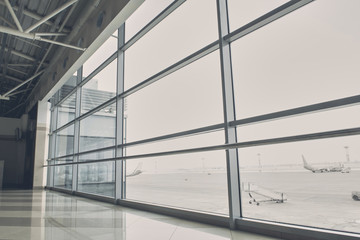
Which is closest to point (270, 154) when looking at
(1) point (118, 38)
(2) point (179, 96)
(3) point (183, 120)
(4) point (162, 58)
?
(3) point (183, 120)

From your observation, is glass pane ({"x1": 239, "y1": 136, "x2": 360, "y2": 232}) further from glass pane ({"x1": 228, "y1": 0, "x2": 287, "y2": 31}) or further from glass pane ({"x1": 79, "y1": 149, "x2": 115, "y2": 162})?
glass pane ({"x1": 79, "y1": 149, "x2": 115, "y2": 162})

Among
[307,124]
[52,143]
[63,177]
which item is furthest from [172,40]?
[52,143]

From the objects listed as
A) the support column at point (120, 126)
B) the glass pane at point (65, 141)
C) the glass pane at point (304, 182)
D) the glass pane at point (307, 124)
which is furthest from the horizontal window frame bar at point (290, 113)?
the glass pane at point (65, 141)

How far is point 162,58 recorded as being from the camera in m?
4.84

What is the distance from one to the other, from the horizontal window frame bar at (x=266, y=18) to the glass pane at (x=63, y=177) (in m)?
6.95

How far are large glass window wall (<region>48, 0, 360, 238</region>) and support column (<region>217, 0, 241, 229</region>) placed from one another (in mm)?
12

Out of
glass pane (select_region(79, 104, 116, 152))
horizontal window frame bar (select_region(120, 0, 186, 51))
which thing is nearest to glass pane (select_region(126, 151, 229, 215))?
glass pane (select_region(79, 104, 116, 152))

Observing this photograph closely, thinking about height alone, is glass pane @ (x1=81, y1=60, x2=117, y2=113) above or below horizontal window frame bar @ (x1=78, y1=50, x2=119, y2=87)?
below

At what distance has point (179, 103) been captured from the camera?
14.8 ft

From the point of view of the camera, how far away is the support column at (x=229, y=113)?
8.93 ft

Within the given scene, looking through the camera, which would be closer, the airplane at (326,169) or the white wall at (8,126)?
the airplane at (326,169)

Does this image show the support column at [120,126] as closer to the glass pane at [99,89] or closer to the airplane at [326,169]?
the glass pane at [99,89]

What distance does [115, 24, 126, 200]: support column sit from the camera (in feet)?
16.3

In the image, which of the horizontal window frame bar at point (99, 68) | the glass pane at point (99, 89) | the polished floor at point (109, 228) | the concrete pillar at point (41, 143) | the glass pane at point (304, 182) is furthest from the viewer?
the concrete pillar at point (41, 143)
